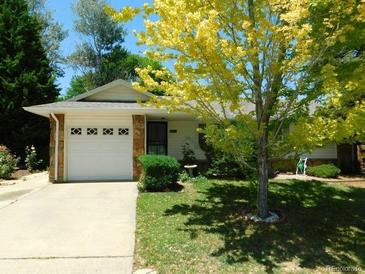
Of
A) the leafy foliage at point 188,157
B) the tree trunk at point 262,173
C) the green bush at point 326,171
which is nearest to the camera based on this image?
the tree trunk at point 262,173

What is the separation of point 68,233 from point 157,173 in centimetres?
439

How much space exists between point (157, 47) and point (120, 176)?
25.3ft

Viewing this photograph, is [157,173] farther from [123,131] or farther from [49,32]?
[49,32]

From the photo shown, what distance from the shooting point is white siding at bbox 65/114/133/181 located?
13273 mm

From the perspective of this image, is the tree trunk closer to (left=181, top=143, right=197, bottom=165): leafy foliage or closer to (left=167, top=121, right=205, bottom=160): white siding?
(left=181, top=143, right=197, bottom=165): leafy foliage

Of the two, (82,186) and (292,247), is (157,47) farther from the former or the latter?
(82,186)

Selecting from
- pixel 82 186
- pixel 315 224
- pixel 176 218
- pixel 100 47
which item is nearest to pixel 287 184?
pixel 315 224

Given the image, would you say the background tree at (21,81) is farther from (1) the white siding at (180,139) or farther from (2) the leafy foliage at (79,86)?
(2) the leafy foliage at (79,86)

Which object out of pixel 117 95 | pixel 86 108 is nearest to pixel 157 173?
pixel 86 108

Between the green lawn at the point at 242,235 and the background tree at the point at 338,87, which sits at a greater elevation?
the background tree at the point at 338,87

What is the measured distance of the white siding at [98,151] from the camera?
1327cm

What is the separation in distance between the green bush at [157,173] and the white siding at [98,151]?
2891mm

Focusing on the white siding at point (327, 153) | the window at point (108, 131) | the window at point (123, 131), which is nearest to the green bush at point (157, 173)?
the window at point (123, 131)

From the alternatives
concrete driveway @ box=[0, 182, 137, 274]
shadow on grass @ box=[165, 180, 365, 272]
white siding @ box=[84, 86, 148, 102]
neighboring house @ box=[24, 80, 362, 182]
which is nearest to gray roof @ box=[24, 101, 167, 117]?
neighboring house @ box=[24, 80, 362, 182]
